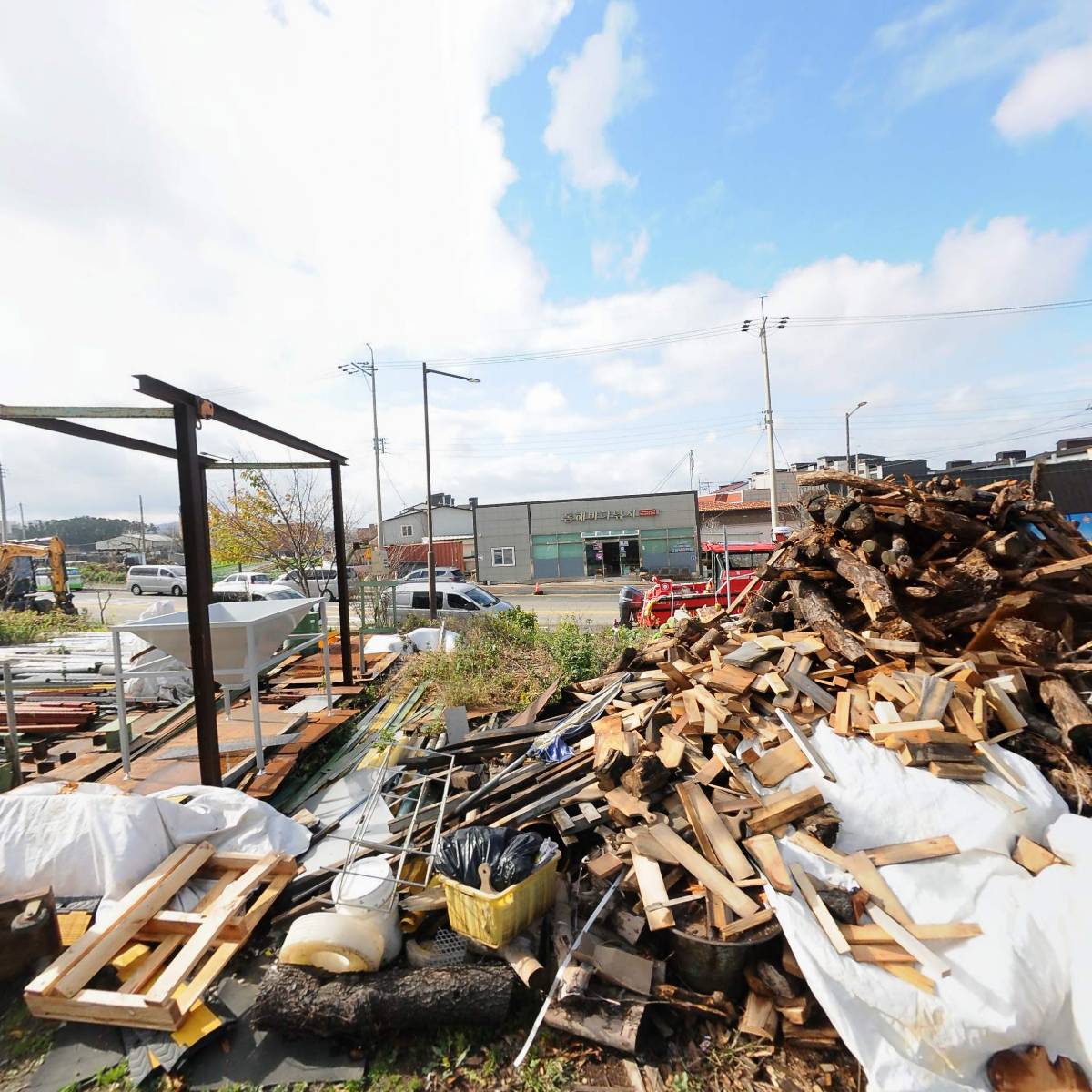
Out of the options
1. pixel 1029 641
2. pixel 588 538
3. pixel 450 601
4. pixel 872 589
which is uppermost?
pixel 588 538

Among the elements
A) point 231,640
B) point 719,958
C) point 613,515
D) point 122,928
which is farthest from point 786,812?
point 613,515

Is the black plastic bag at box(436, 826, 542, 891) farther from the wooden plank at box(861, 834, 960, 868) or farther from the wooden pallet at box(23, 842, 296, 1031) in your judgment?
the wooden plank at box(861, 834, 960, 868)

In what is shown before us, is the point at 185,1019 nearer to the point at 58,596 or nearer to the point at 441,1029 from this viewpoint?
the point at 441,1029

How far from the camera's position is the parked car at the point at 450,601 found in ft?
44.2

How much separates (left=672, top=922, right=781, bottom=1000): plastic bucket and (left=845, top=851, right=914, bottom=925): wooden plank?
1.82 feet

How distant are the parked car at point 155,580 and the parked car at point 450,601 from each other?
85.7 feet

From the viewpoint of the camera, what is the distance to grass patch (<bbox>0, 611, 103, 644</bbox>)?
14.2m

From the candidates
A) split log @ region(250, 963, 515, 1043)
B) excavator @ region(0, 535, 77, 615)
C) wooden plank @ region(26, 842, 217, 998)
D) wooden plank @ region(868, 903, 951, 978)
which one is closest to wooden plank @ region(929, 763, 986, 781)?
wooden plank @ region(868, 903, 951, 978)

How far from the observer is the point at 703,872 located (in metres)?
3.33

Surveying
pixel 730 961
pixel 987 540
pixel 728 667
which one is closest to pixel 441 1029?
pixel 730 961

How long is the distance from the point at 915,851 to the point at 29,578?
27530mm

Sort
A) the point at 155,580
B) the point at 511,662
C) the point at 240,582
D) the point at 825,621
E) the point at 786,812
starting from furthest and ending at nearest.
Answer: the point at 155,580, the point at 240,582, the point at 511,662, the point at 825,621, the point at 786,812

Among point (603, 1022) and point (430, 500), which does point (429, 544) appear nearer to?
point (430, 500)

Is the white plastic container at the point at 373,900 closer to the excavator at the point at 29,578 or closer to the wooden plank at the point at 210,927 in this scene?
the wooden plank at the point at 210,927
